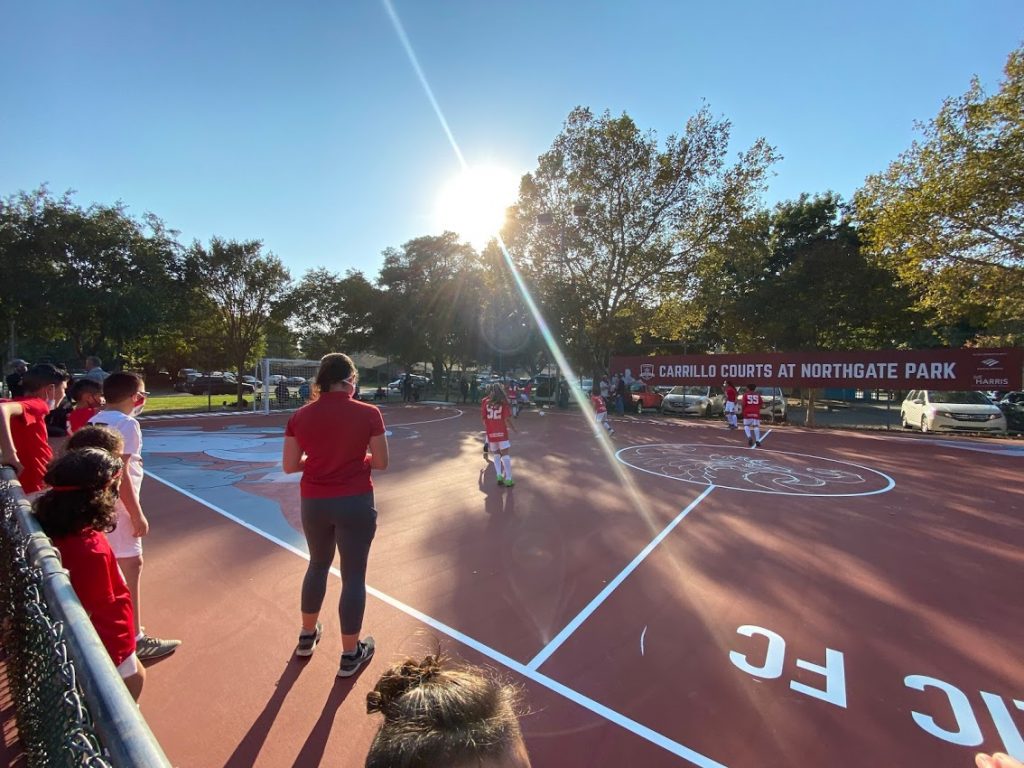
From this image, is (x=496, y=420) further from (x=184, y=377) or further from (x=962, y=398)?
(x=184, y=377)

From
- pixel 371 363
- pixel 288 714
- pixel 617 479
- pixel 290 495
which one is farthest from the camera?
pixel 371 363

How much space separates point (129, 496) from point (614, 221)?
24348mm

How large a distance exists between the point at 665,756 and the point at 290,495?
21.8ft

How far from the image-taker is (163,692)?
306 cm

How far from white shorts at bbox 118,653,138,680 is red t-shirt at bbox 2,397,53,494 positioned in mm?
2499

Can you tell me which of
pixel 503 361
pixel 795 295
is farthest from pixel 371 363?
pixel 795 295

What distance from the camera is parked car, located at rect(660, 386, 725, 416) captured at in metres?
23.4

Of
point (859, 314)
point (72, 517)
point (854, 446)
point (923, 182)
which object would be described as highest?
point (923, 182)

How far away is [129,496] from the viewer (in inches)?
118

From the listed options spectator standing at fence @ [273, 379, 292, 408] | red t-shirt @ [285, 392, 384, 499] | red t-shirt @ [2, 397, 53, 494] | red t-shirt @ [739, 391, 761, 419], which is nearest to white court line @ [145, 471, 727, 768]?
red t-shirt @ [285, 392, 384, 499]

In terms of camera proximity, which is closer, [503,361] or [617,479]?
[617,479]

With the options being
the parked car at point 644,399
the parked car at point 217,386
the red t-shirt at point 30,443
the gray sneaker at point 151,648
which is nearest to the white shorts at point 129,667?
the gray sneaker at point 151,648

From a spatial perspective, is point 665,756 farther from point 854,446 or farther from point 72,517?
point 854,446

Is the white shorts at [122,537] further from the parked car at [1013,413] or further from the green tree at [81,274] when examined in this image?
the parked car at [1013,413]
